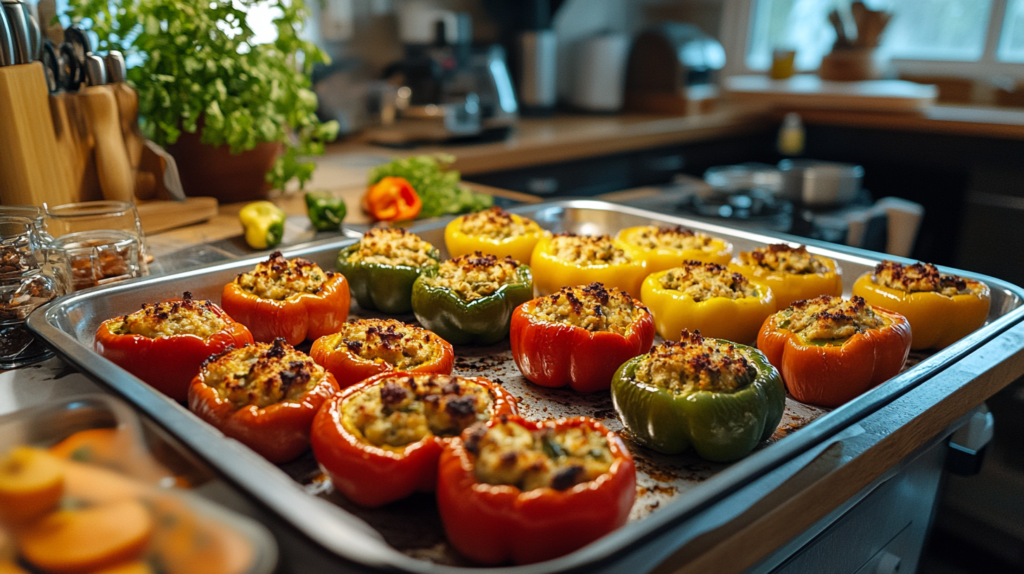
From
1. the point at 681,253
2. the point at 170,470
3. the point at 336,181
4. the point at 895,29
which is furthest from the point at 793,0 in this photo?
the point at 170,470

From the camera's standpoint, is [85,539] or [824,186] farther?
[824,186]

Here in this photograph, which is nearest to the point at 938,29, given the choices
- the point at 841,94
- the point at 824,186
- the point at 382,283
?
the point at 841,94

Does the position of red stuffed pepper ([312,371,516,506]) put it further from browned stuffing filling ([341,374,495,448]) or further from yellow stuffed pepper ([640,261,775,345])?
yellow stuffed pepper ([640,261,775,345])

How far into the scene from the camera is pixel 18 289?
1529 millimetres

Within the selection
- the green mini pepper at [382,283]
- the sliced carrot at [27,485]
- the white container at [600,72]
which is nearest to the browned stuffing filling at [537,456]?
A: the sliced carrot at [27,485]

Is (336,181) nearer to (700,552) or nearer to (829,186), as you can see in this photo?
(829,186)

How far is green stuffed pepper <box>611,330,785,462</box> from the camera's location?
1.29 m

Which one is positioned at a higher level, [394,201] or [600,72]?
[600,72]

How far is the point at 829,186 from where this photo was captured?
11.3 ft

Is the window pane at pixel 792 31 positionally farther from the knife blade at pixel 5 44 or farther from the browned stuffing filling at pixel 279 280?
the knife blade at pixel 5 44

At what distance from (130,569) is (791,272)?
1.68 meters

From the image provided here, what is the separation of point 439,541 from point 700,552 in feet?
1.27

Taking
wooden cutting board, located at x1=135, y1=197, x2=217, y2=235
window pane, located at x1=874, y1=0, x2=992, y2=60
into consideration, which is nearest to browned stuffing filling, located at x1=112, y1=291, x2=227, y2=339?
wooden cutting board, located at x1=135, y1=197, x2=217, y2=235

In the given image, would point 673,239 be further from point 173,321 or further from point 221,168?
point 221,168
